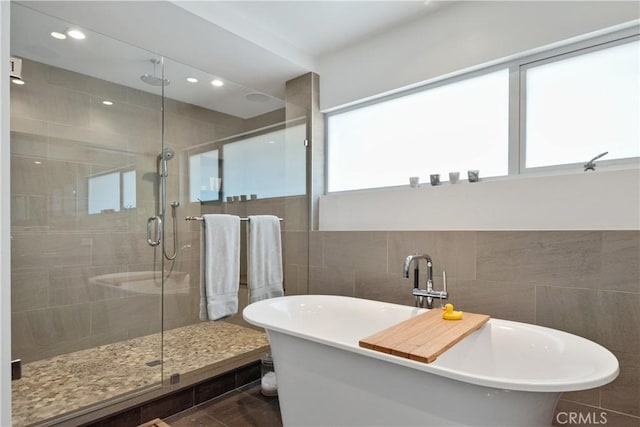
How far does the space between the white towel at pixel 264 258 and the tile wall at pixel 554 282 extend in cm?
82

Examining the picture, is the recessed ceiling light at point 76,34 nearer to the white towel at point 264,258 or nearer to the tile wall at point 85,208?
the tile wall at point 85,208

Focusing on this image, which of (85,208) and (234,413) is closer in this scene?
(234,413)

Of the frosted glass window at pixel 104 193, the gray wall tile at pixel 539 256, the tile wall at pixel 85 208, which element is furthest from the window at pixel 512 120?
the frosted glass window at pixel 104 193

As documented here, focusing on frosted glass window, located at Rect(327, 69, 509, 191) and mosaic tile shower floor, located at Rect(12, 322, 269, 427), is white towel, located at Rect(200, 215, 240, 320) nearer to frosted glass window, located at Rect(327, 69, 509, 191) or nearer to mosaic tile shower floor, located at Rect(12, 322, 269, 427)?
mosaic tile shower floor, located at Rect(12, 322, 269, 427)

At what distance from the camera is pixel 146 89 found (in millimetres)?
2957

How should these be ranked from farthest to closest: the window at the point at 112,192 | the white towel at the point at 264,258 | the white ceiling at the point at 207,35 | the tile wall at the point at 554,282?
the window at the point at 112,192
the white towel at the point at 264,258
the white ceiling at the point at 207,35
the tile wall at the point at 554,282

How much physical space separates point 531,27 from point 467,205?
115 centimetres

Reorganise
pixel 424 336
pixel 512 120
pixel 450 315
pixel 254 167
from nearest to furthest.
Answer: pixel 424 336, pixel 450 315, pixel 512 120, pixel 254 167

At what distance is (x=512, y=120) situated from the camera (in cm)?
228

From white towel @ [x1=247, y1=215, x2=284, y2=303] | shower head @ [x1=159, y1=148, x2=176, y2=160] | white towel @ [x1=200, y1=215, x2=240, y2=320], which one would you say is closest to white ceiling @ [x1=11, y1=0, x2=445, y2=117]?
shower head @ [x1=159, y1=148, x2=176, y2=160]

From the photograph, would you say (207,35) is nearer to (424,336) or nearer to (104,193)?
(104,193)

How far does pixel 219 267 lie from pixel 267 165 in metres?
1.09

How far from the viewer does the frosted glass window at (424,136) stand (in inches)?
94.0

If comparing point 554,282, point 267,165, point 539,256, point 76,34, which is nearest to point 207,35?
point 76,34
